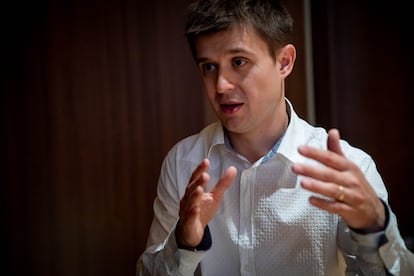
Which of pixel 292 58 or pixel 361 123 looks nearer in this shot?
pixel 292 58

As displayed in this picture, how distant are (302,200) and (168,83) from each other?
2.86 ft

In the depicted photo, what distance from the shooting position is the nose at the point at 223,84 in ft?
3.87

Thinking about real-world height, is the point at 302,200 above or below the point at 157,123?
below

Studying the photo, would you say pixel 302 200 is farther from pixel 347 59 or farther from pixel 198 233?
pixel 347 59

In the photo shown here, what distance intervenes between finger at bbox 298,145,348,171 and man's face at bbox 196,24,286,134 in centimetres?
33

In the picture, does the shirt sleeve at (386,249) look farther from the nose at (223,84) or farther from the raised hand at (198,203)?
the nose at (223,84)

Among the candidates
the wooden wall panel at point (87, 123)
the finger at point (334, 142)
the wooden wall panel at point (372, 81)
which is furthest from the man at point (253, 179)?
the wooden wall panel at point (372, 81)

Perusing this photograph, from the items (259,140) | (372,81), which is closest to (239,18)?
(259,140)

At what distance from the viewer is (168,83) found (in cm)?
188

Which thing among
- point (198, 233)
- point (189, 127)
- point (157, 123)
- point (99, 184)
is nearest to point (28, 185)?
point (99, 184)

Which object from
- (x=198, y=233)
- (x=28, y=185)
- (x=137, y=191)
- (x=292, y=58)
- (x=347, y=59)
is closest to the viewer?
(x=198, y=233)

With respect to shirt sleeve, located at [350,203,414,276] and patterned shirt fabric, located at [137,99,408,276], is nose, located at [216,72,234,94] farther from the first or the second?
shirt sleeve, located at [350,203,414,276]

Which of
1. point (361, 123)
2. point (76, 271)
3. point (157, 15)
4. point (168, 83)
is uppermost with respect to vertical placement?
point (157, 15)

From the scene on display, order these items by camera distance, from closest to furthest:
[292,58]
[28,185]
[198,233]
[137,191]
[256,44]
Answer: [198,233] → [256,44] → [292,58] → [28,185] → [137,191]
